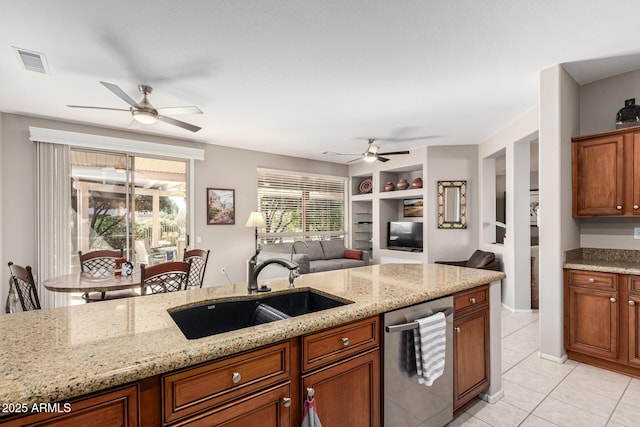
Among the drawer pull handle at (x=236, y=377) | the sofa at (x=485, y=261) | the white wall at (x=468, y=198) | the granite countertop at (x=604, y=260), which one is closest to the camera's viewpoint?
the drawer pull handle at (x=236, y=377)

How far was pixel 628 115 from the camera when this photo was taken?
2.86m

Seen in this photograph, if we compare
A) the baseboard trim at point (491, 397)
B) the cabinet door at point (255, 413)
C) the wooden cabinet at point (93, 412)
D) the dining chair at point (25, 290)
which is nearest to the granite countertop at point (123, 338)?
the wooden cabinet at point (93, 412)

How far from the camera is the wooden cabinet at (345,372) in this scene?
1.29 meters

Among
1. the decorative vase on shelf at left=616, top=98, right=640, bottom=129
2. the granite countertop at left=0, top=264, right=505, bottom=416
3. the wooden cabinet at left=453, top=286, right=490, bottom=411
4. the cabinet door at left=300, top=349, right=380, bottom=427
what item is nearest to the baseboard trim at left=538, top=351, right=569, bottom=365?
the wooden cabinet at left=453, top=286, right=490, bottom=411

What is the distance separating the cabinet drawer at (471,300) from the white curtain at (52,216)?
4.93 metres

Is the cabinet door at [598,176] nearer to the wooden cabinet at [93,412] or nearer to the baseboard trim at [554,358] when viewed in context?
the baseboard trim at [554,358]

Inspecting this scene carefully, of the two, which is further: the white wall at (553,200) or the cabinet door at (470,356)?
the white wall at (553,200)

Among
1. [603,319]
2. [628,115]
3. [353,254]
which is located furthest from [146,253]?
[628,115]

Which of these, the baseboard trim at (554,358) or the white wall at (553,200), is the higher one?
the white wall at (553,200)

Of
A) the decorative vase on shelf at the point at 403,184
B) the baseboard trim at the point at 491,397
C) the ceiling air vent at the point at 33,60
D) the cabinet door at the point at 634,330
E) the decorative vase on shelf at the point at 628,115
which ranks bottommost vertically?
the baseboard trim at the point at 491,397

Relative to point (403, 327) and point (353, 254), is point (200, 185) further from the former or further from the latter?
point (403, 327)

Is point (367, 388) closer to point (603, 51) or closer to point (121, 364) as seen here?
point (121, 364)

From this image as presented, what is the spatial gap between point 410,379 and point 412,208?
549 centimetres

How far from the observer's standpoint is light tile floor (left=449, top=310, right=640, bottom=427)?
2.04 m
